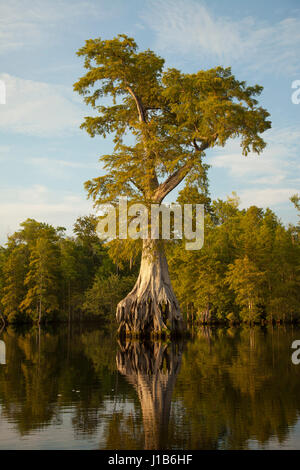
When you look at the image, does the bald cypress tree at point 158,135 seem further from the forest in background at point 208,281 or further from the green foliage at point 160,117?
the forest in background at point 208,281

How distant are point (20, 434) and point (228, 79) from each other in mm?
22135

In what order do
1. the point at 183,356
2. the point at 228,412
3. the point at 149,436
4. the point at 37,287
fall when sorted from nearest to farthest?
→ 1. the point at 149,436
2. the point at 228,412
3. the point at 183,356
4. the point at 37,287

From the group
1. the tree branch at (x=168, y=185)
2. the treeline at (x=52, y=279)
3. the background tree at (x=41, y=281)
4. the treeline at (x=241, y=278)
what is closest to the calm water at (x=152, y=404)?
the tree branch at (x=168, y=185)

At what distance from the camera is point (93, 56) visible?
A: 1073 inches

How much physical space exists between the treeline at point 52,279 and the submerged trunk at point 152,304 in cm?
2286

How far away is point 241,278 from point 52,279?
2647 centimetres

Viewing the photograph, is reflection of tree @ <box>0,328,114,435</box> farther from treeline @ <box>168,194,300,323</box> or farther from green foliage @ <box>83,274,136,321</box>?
green foliage @ <box>83,274,136,321</box>

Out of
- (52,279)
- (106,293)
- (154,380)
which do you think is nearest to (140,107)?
(154,380)

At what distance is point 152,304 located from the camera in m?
26.9

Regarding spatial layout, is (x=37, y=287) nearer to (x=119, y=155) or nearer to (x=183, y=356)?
(x=119, y=155)

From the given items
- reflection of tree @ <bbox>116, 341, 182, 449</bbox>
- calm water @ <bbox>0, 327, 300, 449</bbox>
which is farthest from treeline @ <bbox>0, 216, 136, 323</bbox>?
calm water @ <bbox>0, 327, 300, 449</bbox>

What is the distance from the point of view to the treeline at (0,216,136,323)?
52.2m

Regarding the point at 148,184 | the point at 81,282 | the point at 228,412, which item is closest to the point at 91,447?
the point at 228,412

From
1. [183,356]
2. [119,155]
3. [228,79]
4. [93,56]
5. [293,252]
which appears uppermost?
[93,56]
